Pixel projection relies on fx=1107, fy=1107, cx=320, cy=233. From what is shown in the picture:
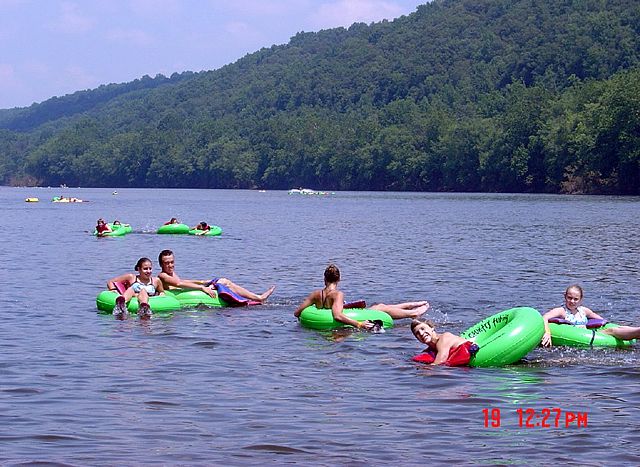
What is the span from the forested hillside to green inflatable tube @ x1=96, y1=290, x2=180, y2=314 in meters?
71.2

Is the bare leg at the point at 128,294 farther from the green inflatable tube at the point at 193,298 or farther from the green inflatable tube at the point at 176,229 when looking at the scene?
the green inflatable tube at the point at 176,229

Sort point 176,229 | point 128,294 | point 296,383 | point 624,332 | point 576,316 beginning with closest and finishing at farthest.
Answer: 1. point 296,383
2. point 624,332
3. point 576,316
4. point 128,294
5. point 176,229

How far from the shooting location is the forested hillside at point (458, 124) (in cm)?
9525

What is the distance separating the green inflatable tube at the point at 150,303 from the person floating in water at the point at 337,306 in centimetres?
225

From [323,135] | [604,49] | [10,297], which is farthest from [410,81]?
[10,297]

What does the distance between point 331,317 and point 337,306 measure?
217mm

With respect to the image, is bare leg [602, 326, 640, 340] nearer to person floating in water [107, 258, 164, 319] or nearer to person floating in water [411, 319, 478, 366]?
person floating in water [411, 319, 478, 366]

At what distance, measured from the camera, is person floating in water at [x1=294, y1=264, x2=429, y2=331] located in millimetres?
15867

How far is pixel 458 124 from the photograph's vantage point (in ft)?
411

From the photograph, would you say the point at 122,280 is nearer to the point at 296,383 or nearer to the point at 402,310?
the point at 402,310

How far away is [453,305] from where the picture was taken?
64.2 feet

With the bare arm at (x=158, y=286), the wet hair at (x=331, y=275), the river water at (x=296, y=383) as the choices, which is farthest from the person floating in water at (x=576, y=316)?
the bare arm at (x=158, y=286)

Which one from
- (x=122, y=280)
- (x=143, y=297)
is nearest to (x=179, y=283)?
(x=122, y=280)

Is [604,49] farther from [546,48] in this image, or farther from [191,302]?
[191,302]
